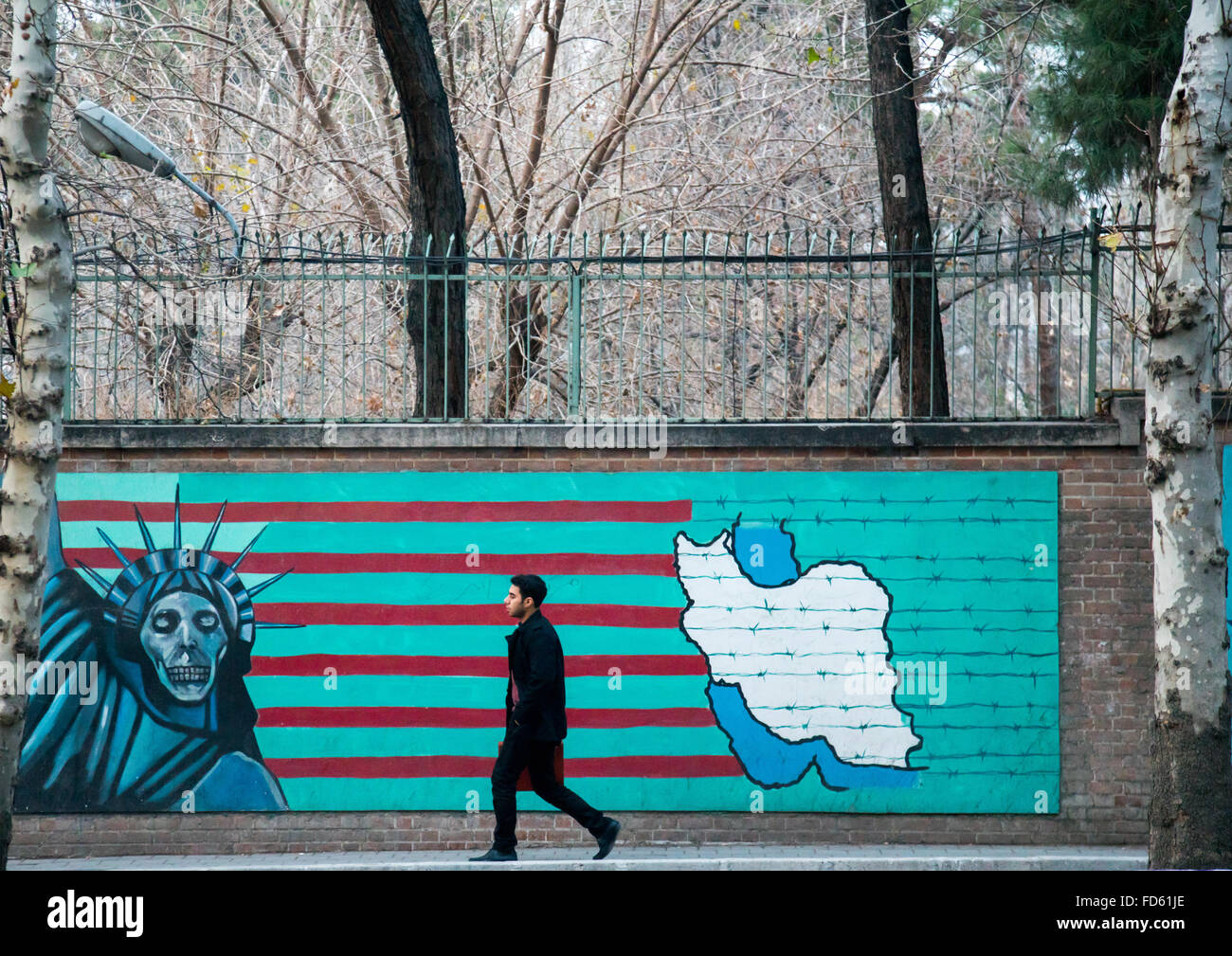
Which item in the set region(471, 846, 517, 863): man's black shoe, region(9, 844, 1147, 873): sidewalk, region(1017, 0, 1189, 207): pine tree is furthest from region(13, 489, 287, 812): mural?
region(1017, 0, 1189, 207): pine tree

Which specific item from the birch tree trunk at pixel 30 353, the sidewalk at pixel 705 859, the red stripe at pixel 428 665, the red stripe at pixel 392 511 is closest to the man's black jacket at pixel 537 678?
the red stripe at pixel 428 665

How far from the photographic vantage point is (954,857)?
7840mm

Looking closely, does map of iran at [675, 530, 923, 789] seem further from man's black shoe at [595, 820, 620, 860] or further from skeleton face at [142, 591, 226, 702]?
skeleton face at [142, 591, 226, 702]

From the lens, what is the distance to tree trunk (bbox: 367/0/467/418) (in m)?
9.21

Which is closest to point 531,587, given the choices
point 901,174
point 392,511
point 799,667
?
point 392,511

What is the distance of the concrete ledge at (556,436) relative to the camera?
8.45 m

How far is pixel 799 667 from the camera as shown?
8.38 meters

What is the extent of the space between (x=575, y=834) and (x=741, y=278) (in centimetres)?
388

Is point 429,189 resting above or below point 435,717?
above

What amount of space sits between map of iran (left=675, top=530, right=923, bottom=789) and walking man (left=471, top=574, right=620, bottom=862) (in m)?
1.18

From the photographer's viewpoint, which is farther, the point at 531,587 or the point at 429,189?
the point at 429,189

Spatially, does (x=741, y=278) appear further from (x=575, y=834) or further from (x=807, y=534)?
(x=575, y=834)

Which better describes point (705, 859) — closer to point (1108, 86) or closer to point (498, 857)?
point (498, 857)

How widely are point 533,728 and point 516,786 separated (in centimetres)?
39
